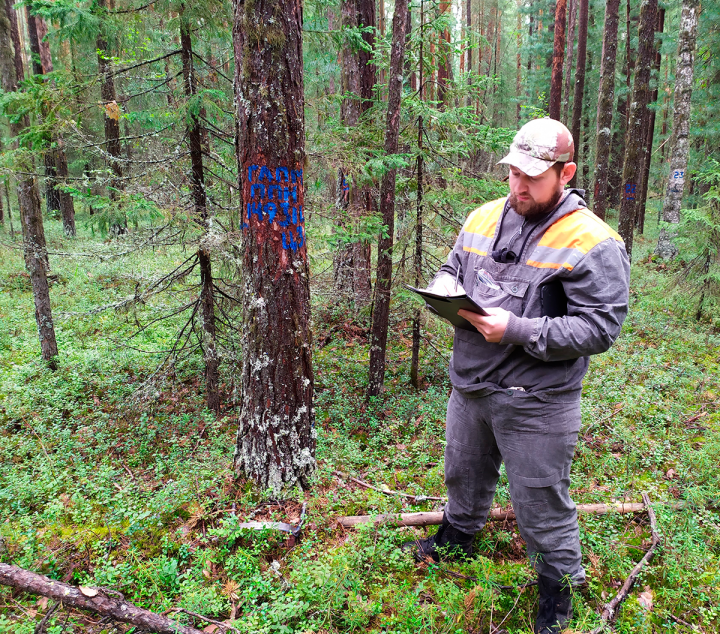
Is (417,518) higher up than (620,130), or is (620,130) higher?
(620,130)

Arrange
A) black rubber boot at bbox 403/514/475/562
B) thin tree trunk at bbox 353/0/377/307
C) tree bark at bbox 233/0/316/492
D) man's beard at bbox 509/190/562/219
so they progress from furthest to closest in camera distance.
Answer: thin tree trunk at bbox 353/0/377/307 → tree bark at bbox 233/0/316/492 → black rubber boot at bbox 403/514/475/562 → man's beard at bbox 509/190/562/219

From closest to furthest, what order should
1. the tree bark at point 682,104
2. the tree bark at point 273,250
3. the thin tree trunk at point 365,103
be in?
the tree bark at point 273,250
the thin tree trunk at point 365,103
the tree bark at point 682,104

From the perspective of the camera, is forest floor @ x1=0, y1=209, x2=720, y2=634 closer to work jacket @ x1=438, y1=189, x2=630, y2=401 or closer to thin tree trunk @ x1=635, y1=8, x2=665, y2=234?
work jacket @ x1=438, y1=189, x2=630, y2=401

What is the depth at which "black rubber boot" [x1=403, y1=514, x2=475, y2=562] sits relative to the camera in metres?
3.14

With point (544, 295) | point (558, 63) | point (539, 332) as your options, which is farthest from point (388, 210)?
point (558, 63)

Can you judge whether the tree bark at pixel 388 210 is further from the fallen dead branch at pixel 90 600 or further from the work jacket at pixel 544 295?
the fallen dead branch at pixel 90 600

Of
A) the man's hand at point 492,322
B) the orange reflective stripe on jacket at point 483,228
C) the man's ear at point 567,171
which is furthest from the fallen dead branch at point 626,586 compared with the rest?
the man's ear at point 567,171

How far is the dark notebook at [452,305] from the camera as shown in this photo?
7.71ft

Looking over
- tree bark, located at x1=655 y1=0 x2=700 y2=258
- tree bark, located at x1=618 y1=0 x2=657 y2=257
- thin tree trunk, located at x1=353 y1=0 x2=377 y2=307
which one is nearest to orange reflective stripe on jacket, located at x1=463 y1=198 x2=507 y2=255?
thin tree trunk, located at x1=353 y1=0 x2=377 y2=307

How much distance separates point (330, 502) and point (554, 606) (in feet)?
5.84

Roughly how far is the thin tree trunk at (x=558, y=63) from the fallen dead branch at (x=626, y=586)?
15688mm

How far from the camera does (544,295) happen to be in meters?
2.41

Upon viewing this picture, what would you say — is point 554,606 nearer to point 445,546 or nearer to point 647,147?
point 445,546

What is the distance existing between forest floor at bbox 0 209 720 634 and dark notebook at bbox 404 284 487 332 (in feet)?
5.66
